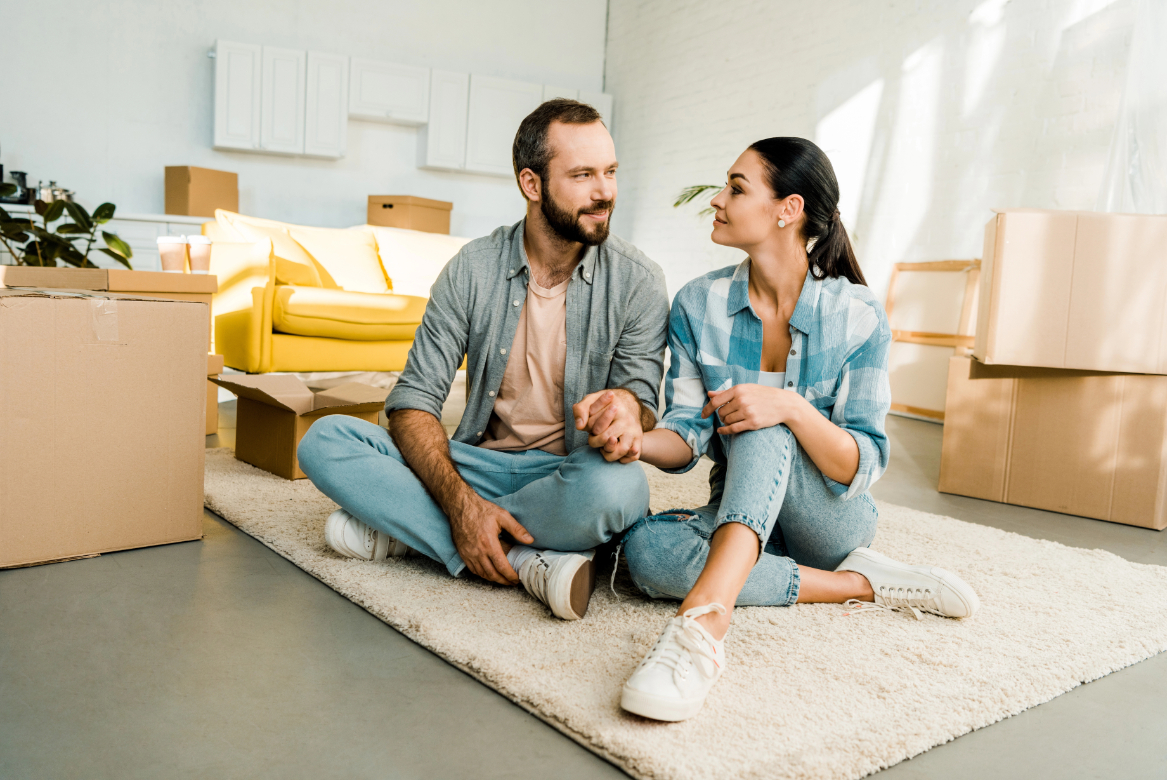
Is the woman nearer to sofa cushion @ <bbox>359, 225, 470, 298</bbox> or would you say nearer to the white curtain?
the white curtain

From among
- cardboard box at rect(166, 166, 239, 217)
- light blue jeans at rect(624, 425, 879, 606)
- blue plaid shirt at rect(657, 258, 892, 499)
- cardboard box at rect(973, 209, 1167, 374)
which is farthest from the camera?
cardboard box at rect(166, 166, 239, 217)

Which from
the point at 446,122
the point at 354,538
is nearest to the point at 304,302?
the point at 354,538

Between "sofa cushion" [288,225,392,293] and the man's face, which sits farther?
"sofa cushion" [288,225,392,293]

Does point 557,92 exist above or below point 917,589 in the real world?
above

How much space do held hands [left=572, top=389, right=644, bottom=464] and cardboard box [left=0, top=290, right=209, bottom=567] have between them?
79 cm

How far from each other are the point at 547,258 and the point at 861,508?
742 mm

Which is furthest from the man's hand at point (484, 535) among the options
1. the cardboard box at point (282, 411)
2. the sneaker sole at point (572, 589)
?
the cardboard box at point (282, 411)

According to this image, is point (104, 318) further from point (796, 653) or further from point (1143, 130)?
point (1143, 130)

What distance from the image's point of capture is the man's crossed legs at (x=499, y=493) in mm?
1382

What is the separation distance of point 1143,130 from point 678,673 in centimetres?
310

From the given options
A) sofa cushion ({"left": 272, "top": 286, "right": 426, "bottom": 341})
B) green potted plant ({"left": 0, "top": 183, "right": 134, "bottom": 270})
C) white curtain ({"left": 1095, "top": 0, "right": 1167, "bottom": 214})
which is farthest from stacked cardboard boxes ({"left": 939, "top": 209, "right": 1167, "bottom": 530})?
green potted plant ({"left": 0, "top": 183, "right": 134, "bottom": 270})

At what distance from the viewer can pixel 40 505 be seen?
149 centimetres

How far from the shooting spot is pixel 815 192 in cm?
149

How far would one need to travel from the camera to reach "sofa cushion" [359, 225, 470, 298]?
4.45 metres
